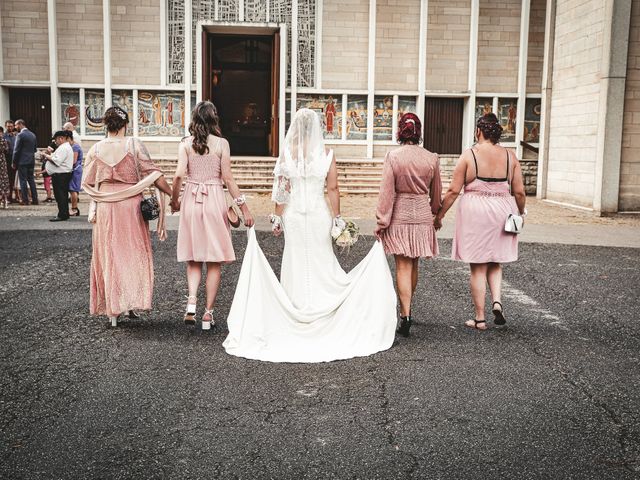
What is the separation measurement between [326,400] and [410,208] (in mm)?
2481

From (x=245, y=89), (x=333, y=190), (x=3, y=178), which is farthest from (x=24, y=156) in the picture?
(x=333, y=190)

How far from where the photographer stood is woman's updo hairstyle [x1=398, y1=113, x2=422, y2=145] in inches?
284

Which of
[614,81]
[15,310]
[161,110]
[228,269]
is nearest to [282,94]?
[161,110]

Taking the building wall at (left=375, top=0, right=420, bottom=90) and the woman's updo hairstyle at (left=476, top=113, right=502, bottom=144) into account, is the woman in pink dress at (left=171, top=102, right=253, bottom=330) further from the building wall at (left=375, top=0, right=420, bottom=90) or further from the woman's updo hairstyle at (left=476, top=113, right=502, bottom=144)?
the building wall at (left=375, top=0, right=420, bottom=90)

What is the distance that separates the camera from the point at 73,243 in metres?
13.2

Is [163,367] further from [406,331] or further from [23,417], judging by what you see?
[406,331]

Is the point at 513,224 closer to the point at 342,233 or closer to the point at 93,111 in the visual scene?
the point at 342,233

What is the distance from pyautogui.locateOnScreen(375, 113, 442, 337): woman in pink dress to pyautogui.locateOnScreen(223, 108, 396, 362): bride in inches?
13.1

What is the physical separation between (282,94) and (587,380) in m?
19.3

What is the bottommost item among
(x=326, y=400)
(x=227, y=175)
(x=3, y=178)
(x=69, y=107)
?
(x=326, y=400)

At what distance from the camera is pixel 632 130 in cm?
1842

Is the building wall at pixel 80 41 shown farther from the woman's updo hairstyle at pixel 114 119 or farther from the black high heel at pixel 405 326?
the black high heel at pixel 405 326

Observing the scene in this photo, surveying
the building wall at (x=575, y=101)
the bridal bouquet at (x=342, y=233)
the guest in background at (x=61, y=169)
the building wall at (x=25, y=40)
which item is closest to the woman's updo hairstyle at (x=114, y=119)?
the bridal bouquet at (x=342, y=233)

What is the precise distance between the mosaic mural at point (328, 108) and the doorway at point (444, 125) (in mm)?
2751
